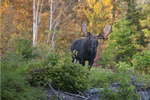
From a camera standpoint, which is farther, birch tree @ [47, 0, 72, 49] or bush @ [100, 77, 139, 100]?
birch tree @ [47, 0, 72, 49]

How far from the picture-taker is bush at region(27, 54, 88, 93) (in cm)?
589

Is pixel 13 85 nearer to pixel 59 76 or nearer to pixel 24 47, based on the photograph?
pixel 59 76

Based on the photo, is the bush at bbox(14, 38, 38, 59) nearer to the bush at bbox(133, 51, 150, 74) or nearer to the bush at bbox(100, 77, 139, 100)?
the bush at bbox(100, 77, 139, 100)

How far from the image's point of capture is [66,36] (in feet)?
82.2

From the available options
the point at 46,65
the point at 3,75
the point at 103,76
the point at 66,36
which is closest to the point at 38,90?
the point at 46,65

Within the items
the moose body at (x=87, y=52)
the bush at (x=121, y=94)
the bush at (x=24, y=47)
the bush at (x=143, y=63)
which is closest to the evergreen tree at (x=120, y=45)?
the moose body at (x=87, y=52)

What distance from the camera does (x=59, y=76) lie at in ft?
19.5

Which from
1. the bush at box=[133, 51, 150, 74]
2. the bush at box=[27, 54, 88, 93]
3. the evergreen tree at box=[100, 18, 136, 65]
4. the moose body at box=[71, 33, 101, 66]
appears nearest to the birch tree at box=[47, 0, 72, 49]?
the evergreen tree at box=[100, 18, 136, 65]

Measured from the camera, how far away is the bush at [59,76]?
19.3ft

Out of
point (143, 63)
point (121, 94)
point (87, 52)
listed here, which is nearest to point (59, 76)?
point (121, 94)

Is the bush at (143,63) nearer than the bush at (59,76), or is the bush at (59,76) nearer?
the bush at (59,76)

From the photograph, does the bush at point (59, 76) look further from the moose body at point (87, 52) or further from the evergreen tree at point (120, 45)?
the evergreen tree at point (120, 45)

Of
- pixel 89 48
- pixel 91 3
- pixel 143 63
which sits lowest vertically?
pixel 143 63

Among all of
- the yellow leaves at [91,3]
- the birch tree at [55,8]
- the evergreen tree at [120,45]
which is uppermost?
the yellow leaves at [91,3]
